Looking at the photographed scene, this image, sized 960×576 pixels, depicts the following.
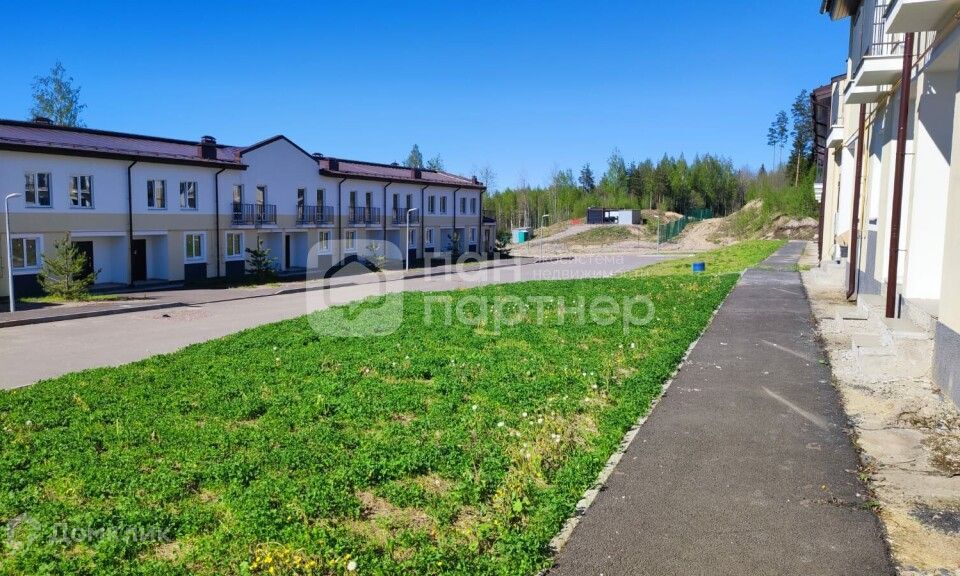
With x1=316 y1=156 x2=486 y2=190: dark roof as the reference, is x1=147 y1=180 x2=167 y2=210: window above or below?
below

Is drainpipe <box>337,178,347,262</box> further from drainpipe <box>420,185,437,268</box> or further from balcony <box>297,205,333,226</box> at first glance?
drainpipe <box>420,185,437,268</box>

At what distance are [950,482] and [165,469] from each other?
656 cm

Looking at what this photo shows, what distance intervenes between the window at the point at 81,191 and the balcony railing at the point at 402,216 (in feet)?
65.8

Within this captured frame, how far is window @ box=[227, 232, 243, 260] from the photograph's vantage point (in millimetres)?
31359

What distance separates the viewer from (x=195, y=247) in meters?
29.5

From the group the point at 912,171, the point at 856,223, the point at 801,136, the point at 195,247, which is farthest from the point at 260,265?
the point at 801,136

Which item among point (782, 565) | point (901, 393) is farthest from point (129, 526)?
point (901, 393)

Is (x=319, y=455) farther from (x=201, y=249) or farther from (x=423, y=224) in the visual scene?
(x=423, y=224)

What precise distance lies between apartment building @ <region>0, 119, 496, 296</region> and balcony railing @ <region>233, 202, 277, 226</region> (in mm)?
50

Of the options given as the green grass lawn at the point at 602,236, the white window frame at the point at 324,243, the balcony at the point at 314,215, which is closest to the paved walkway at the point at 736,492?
the balcony at the point at 314,215

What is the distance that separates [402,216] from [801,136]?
60.7m

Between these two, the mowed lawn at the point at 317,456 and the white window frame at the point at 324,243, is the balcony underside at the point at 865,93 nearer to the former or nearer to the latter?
the mowed lawn at the point at 317,456

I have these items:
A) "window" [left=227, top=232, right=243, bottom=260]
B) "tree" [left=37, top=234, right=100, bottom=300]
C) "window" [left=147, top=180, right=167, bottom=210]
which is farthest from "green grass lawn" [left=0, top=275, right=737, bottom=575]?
"window" [left=227, top=232, right=243, bottom=260]

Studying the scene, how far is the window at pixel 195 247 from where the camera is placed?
29.1 metres
